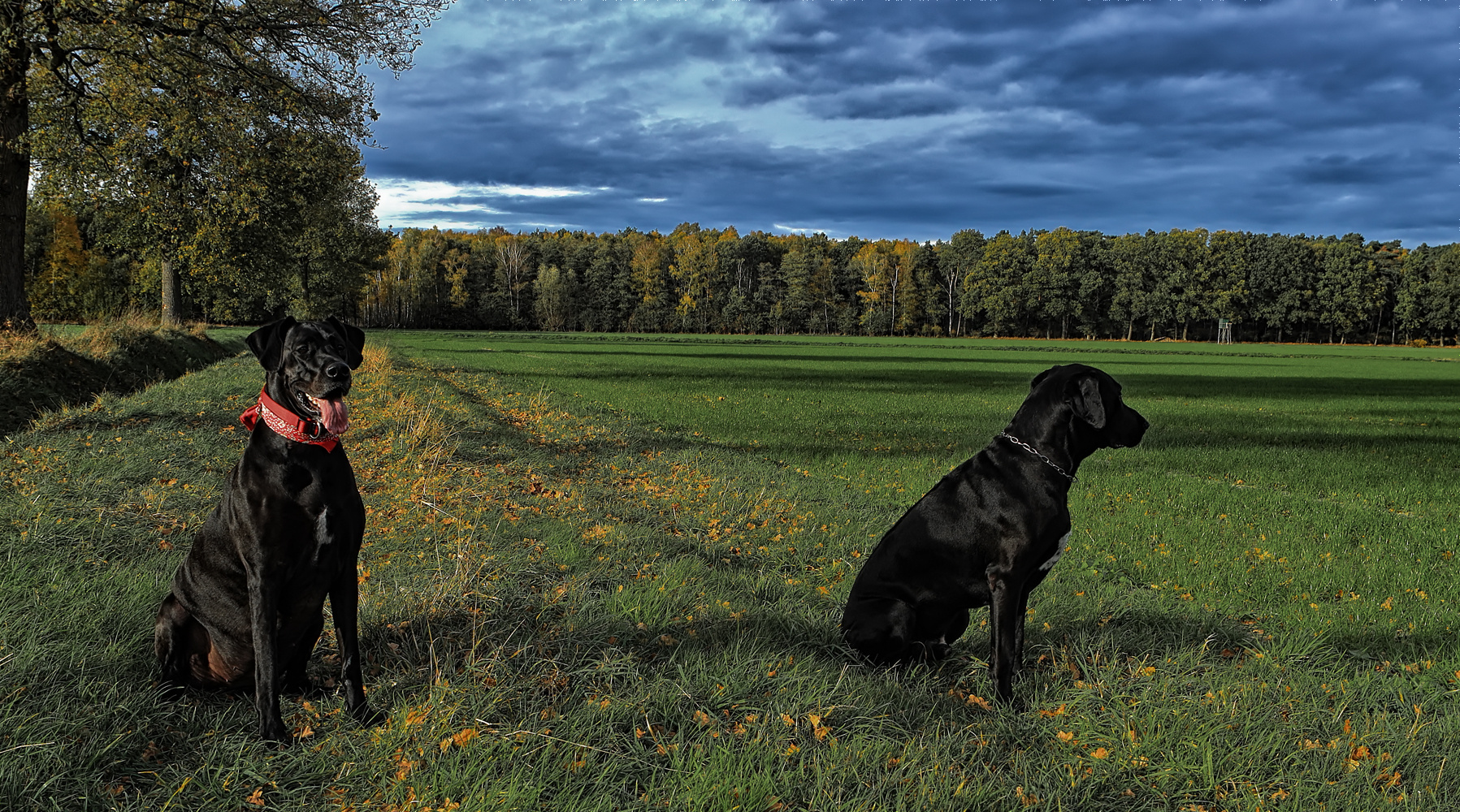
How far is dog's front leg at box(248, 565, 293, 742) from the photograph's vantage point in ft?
10.3

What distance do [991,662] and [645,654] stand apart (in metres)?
1.95

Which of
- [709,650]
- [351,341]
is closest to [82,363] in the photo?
[351,341]

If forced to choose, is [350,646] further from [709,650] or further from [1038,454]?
[1038,454]

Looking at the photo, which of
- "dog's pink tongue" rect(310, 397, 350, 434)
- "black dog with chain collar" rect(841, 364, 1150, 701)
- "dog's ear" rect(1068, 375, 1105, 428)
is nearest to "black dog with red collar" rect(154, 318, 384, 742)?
"dog's pink tongue" rect(310, 397, 350, 434)

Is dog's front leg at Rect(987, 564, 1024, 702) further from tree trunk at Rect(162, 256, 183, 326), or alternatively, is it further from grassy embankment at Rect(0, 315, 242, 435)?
tree trunk at Rect(162, 256, 183, 326)

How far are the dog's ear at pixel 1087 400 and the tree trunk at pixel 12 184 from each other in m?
21.0

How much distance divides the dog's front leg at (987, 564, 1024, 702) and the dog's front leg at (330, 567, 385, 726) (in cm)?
313

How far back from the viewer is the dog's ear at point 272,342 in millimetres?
3203

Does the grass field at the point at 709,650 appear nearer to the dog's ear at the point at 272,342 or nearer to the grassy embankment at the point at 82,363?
the dog's ear at the point at 272,342

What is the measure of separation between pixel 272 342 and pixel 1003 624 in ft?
12.6

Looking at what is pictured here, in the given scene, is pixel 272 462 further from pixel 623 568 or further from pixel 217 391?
pixel 217 391

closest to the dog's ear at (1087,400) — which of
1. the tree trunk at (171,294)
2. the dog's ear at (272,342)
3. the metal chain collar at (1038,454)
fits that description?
the metal chain collar at (1038,454)

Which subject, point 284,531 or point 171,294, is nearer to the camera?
point 284,531

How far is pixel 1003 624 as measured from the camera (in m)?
4.09
